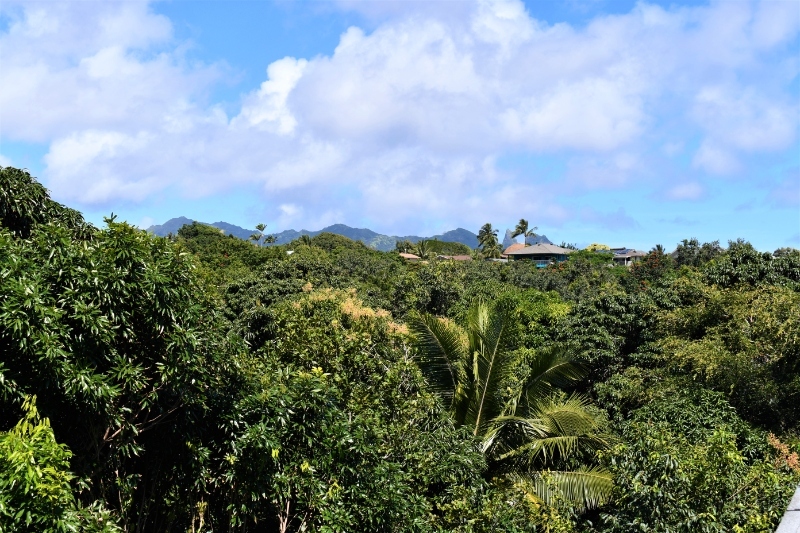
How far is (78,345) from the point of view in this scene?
17.6 feet

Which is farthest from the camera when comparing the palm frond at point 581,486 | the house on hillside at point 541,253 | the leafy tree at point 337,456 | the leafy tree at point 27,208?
the house on hillside at point 541,253

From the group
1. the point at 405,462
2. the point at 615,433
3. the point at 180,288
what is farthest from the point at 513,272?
the point at 180,288

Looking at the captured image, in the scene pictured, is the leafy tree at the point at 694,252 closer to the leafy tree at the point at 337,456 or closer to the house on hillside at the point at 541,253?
the house on hillside at the point at 541,253

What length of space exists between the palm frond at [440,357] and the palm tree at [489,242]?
204 ft

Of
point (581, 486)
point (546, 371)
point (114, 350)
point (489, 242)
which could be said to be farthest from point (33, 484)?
point (489, 242)

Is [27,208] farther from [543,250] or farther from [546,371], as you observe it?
[543,250]

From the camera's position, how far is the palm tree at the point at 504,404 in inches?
437

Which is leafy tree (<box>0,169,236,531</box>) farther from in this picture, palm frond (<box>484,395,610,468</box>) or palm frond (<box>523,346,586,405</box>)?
→ palm frond (<box>523,346,586,405</box>)

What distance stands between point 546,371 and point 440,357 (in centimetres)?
201

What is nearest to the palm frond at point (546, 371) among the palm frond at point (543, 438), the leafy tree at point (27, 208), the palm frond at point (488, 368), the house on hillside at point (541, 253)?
the palm frond at point (543, 438)

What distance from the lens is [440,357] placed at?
1166 centimetres

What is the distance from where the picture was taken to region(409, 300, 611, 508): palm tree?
11109 mm

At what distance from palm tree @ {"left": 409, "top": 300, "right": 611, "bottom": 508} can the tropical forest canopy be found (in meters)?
0.04

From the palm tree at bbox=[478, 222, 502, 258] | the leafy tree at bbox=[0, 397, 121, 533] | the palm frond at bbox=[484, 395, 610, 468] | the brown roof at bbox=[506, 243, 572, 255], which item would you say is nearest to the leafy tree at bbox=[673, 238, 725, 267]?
the palm tree at bbox=[478, 222, 502, 258]
